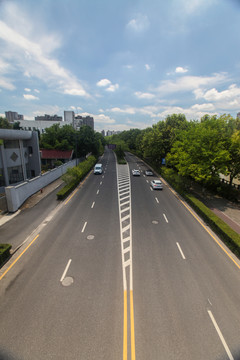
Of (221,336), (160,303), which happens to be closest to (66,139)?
(160,303)

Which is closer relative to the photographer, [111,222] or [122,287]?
[122,287]

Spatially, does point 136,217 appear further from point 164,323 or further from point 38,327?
point 38,327

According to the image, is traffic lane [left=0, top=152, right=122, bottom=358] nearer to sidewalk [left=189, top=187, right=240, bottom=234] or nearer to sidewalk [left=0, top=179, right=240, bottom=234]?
sidewalk [left=0, top=179, right=240, bottom=234]

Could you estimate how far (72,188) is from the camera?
2845 cm

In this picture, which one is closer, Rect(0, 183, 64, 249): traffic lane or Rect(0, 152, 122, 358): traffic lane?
Rect(0, 152, 122, 358): traffic lane

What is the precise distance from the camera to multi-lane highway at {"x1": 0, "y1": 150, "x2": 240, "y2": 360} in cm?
702

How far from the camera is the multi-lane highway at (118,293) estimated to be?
7020 millimetres

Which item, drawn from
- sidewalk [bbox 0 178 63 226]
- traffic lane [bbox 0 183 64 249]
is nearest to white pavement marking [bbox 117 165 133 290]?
traffic lane [bbox 0 183 64 249]

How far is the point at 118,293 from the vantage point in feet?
31.3

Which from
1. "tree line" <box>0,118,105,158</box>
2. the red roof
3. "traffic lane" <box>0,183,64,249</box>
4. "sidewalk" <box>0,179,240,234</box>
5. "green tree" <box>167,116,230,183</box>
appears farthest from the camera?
"tree line" <box>0,118,105,158</box>

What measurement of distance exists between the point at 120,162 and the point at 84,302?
54.7m

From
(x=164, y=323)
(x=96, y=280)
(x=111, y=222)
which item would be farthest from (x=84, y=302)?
(x=111, y=222)

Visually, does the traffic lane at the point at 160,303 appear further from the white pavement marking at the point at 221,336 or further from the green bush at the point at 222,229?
the green bush at the point at 222,229

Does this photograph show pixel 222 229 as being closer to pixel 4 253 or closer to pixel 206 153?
pixel 206 153
